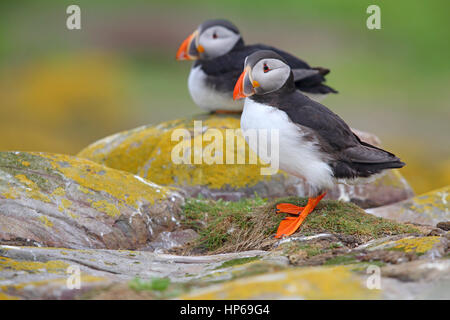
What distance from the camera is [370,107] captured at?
18.6m

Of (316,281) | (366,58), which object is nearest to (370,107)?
(366,58)

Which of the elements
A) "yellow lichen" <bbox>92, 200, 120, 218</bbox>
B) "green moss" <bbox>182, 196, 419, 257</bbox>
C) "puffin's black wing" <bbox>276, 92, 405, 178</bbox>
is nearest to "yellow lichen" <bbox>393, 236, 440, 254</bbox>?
"green moss" <bbox>182, 196, 419, 257</bbox>

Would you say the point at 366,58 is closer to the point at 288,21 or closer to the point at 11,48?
the point at 288,21

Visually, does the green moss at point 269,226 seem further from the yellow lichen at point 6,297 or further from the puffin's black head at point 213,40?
the puffin's black head at point 213,40

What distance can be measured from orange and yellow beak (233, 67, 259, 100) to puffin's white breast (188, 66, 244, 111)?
3.30m

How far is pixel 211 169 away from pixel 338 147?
2896 millimetres

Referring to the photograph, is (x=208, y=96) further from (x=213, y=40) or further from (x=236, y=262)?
(x=236, y=262)

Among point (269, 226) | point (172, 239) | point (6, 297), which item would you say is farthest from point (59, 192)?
point (6, 297)

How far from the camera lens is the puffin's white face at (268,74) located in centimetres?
633

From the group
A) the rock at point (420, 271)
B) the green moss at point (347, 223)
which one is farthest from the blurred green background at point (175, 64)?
the rock at point (420, 271)

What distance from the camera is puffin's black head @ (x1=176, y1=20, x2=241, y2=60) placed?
10.0 meters

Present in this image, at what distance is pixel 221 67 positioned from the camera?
381 inches

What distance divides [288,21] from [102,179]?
1833 cm

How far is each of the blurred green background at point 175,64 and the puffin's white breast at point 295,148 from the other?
27.4 feet
